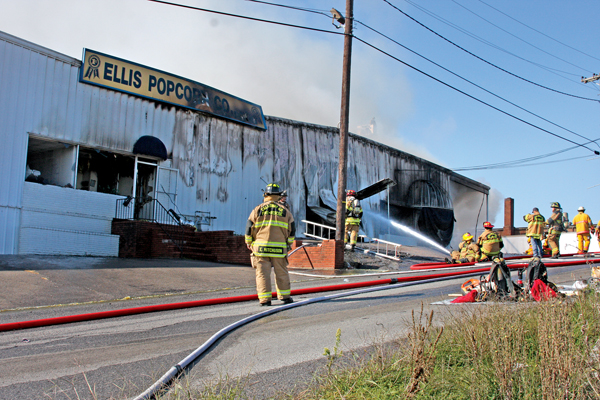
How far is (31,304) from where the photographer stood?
734 cm

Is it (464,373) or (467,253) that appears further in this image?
(467,253)

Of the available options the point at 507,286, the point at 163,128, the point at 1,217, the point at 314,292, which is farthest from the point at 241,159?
the point at 507,286

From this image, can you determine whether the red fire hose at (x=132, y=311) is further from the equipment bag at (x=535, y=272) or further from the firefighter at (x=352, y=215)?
the firefighter at (x=352, y=215)

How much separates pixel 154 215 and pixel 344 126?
7.62 metres

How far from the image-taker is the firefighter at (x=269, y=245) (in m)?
6.97

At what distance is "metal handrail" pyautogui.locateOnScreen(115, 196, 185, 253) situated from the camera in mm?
15562

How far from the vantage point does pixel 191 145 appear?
60.1 ft

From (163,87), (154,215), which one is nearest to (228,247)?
(154,215)

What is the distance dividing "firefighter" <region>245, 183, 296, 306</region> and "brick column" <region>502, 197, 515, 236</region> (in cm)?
3577

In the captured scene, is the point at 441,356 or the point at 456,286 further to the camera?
the point at 456,286

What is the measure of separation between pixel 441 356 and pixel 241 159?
1684 cm

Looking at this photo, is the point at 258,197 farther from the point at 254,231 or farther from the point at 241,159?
the point at 254,231

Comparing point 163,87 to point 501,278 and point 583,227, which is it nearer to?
point 501,278

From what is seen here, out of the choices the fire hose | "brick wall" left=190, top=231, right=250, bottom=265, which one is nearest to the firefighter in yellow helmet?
the fire hose
